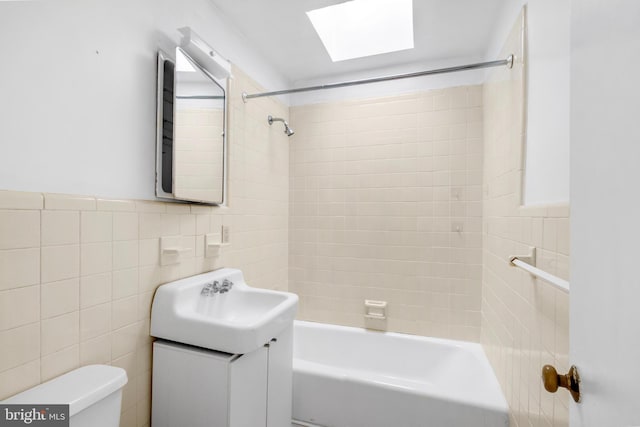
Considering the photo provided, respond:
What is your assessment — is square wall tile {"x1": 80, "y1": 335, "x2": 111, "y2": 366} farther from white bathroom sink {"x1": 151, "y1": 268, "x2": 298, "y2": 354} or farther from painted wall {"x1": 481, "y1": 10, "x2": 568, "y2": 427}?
painted wall {"x1": 481, "y1": 10, "x2": 568, "y2": 427}

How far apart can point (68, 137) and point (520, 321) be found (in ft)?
6.31

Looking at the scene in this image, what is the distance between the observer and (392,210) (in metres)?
2.35

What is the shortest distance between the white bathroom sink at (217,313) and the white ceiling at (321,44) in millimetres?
1547

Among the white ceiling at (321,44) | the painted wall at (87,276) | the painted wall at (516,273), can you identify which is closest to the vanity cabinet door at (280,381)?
the painted wall at (87,276)

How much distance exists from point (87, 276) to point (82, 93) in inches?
25.5

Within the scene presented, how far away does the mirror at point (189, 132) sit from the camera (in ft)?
4.50

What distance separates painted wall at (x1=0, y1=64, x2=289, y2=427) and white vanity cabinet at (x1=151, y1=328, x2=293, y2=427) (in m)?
0.09

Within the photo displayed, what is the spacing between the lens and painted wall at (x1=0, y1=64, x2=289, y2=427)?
2.80 feet

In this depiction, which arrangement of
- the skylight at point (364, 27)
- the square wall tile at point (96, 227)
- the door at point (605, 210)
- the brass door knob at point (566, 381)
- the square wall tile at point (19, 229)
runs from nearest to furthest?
1. the door at point (605, 210)
2. the brass door knob at point (566, 381)
3. the square wall tile at point (19, 229)
4. the square wall tile at point (96, 227)
5. the skylight at point (364, 27)

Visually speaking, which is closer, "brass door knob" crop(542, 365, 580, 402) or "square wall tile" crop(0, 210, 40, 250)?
"brass door knob" crop(542, 365, 580, 402)

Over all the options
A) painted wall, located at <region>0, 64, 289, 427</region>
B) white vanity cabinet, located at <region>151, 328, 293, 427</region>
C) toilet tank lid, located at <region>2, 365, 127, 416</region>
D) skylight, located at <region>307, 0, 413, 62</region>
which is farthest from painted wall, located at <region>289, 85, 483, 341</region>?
toilet tank lid, located at <region>2, 365, 127, 416</region>

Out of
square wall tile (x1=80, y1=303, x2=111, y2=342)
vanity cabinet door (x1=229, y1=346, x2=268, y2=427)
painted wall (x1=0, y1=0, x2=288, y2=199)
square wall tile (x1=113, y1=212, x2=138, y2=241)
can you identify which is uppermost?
painted wall (x1=0, y1=0, x2=288, y2=199)

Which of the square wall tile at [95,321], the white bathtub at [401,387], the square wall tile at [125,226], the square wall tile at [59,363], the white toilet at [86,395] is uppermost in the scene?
the square wall tile at [125,226]

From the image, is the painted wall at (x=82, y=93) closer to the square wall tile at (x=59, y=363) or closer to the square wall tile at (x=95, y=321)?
the square wall tile at (x=95, y=321)
